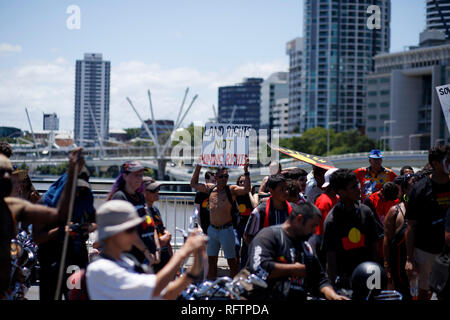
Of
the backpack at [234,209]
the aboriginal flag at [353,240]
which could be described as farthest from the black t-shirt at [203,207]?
the aboriginal flag at [353,240]

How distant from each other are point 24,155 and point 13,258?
355ft

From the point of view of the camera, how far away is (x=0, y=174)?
187 inches

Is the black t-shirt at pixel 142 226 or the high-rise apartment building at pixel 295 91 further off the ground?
the high-rise apartment building at pixel 295 91

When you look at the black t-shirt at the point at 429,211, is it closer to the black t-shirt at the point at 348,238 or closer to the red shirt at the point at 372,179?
the black t-shirt at the point at 348,238

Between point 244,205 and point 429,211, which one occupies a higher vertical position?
point 429,211

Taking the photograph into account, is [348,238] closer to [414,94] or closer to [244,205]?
[244,205]

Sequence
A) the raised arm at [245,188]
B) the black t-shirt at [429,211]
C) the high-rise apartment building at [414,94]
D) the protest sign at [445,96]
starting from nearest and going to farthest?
1. the black t-shirt at [429,211]
2. the protest sign at [445,96]
3. the raised arm at [245,188]
4. the high-rise apartment building at [414,94]

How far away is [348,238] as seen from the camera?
5914mm

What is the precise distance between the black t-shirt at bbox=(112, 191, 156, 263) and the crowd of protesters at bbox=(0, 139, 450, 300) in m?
0.01

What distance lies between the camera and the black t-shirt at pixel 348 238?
19.3 ft

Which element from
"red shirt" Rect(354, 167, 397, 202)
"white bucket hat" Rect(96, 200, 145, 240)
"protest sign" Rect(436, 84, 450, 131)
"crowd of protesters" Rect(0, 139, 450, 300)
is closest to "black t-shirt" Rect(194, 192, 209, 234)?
"crowd of protesters" Rect(0, 139, 450, 300)

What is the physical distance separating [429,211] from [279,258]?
194 cm

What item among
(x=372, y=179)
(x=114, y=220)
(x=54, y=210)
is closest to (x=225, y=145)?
(x=372, y=179)
